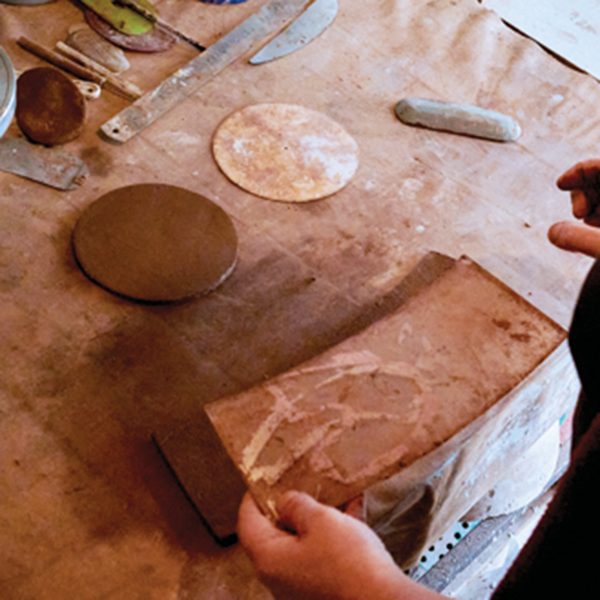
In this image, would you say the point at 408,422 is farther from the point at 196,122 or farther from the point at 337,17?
the point at 337,17

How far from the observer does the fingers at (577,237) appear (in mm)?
1485

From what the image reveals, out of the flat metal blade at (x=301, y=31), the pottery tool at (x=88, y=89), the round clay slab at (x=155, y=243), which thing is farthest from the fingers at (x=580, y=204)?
the pottery tool at (x=88, y=89)

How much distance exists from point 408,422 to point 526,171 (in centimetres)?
138

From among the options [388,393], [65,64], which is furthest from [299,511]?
[65,64]

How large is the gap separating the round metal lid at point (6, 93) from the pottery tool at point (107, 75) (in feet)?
2.36

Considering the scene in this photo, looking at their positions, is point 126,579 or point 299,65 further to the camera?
point 299,65

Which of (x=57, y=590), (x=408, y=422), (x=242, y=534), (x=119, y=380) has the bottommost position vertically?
(x=57, y=590)

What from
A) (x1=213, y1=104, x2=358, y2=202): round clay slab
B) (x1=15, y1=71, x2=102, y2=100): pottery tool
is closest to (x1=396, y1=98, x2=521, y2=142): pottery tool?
(x1=213, y1=104, x2=358, y2=202): round clay slab

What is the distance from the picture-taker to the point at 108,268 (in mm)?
1712

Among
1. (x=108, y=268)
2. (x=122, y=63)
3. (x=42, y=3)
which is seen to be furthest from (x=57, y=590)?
(x=42, y=3)

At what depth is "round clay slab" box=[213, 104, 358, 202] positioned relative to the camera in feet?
6.69

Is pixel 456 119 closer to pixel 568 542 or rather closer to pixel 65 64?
pixel 65 64

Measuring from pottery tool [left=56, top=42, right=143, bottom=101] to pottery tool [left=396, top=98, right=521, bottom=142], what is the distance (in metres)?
1.01

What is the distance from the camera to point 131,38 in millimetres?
2338
